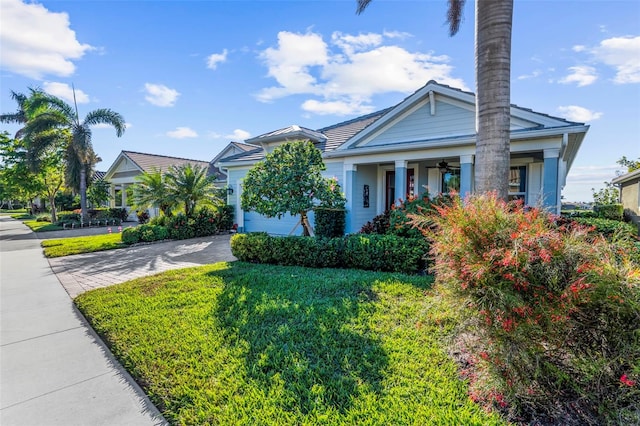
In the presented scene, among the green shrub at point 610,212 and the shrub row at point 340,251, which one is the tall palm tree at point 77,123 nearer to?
the shrub row at point 340,251

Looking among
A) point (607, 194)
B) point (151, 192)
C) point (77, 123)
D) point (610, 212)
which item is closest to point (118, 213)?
point (77, 123)

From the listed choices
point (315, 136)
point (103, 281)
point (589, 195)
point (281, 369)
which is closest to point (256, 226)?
point (315, 136)

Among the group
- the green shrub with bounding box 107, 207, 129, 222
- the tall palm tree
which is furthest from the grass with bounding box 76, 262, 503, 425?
the green shrub with bounding box 107, 207, 129, 222

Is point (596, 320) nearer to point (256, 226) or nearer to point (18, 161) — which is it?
point (256, 226)

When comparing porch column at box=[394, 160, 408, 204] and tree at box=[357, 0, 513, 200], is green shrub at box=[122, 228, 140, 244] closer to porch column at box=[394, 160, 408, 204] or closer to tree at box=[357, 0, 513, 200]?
porch column at box=[394, 160, 408, 204]

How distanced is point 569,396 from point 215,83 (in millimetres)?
15021

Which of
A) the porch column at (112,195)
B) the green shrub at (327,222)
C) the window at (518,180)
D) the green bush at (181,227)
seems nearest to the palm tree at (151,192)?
the green bush at (181,227)

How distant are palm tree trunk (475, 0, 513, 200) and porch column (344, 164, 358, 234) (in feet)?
21.6

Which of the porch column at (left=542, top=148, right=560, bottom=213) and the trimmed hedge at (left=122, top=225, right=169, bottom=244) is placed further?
the trimmed hedge at (left=122, top=225, right=169, bottom=244)

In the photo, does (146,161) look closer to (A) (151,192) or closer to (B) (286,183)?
(A) (151,192)

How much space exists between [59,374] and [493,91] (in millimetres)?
7696

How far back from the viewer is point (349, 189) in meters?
12.0

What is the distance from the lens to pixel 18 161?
24781mm

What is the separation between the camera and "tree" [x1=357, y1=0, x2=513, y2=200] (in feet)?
17.4
